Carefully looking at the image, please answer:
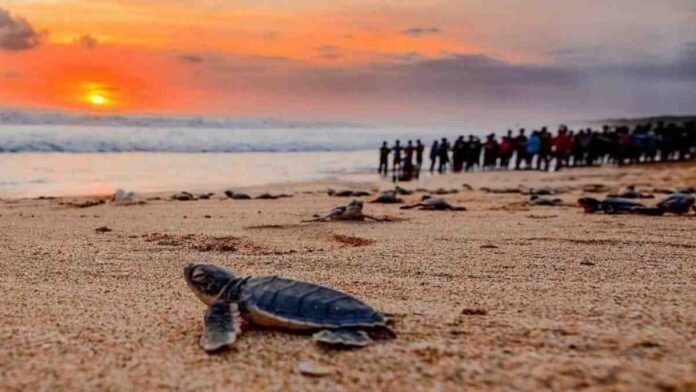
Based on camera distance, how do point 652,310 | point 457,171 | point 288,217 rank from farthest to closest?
point 457,171, point 288,217, point 652,310

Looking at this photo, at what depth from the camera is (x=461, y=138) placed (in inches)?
987

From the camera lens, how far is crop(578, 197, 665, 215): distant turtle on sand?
7.78m

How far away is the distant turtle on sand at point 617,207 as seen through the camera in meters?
7.78

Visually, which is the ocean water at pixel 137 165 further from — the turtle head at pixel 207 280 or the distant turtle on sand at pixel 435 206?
the turtle head at pixel 207 280

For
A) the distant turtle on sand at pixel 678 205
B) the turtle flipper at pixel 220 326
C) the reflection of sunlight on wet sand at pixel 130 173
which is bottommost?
the reflection of sunlight on wet sand at pixel 130 173

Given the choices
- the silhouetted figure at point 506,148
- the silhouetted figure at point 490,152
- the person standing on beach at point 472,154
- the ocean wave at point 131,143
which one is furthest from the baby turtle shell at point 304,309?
the ocean wave at point 131,143

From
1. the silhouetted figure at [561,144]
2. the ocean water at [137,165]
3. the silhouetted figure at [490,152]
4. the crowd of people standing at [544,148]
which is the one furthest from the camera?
the silhouetted figure at [490,152]

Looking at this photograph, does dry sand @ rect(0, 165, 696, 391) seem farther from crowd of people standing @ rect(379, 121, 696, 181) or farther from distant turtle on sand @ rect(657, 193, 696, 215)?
crowd of people standing @ rect(379, 121, 696, 181)

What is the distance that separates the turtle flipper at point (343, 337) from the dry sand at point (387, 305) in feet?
0.17

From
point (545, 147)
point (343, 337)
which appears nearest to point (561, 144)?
point (545, 147)

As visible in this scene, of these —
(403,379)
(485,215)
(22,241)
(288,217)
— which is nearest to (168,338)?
(403,379)

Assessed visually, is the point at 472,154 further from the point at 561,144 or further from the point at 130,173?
the point at 130,173

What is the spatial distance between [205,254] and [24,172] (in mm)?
13152

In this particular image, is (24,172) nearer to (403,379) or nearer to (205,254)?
(205,254)
